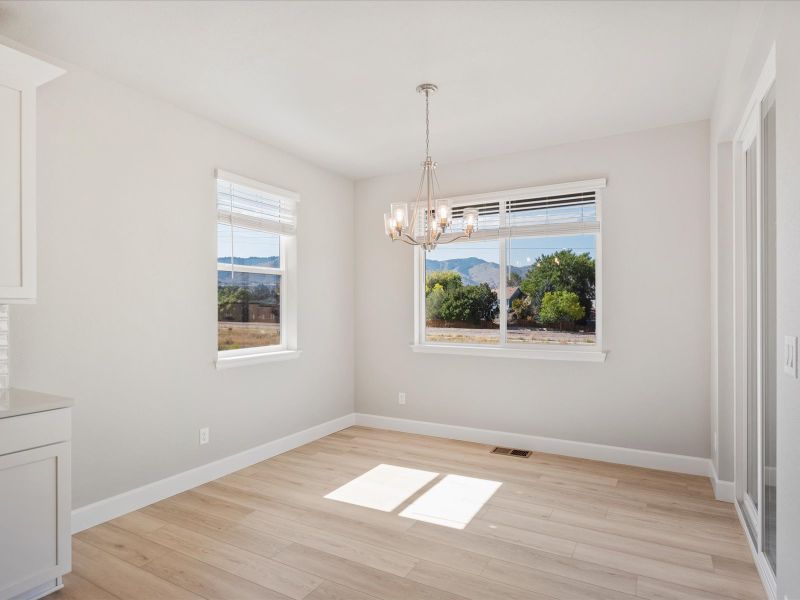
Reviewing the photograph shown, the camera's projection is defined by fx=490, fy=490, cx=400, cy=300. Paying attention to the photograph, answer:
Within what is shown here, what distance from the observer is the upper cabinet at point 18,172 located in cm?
226

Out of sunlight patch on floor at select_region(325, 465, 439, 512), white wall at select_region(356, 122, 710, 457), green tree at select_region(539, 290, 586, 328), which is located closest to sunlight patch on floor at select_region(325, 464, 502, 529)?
sunlight patch on floor at select_region(325, 465, 439, 512)

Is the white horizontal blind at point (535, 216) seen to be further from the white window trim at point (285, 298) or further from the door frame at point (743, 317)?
the white window trim at point (285, 298)

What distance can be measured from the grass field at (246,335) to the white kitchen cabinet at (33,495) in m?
1.62

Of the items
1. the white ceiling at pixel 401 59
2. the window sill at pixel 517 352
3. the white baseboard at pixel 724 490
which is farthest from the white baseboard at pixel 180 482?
the white baseboard at pixel 724 490

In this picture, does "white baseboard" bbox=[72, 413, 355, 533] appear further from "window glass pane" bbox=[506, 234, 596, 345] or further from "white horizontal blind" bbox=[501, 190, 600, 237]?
"white horizontal blind" bbox=[501, 190, 600, 237]

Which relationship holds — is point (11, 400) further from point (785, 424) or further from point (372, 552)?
point (785, 424)

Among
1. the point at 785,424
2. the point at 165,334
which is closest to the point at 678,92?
the point at 785,424

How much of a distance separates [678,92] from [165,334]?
3770mm

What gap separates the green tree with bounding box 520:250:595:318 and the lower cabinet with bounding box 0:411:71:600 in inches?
141

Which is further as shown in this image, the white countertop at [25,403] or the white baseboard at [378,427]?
the white baseboard at [378,427]

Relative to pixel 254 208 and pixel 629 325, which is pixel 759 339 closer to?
pixel 629 325

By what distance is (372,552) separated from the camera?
2586 millimetres

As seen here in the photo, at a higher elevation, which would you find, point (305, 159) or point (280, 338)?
point (305, 159)

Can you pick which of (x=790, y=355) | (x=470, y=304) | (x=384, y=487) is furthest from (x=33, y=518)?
(x=470, y=304)
